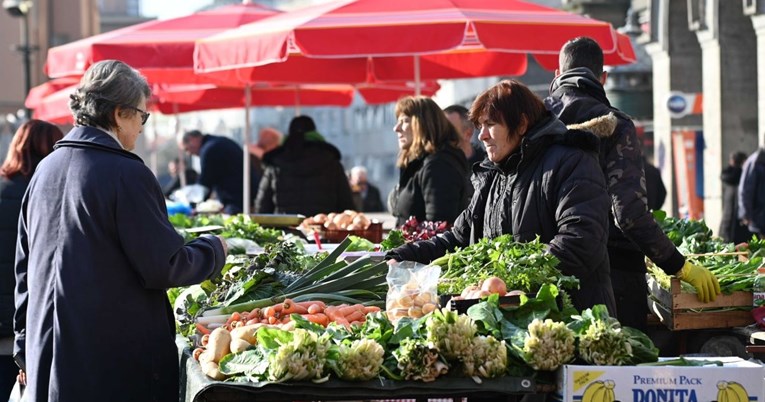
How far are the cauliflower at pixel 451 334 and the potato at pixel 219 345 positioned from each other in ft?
2.35

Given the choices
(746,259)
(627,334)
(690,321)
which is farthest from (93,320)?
(746,259)

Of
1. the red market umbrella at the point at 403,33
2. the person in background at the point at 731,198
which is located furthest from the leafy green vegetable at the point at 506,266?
the person in background at the point at 731,198

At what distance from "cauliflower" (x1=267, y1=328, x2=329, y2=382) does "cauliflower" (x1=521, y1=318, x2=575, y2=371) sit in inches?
24.2

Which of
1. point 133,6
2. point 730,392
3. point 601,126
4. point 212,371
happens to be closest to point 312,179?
point 601,126

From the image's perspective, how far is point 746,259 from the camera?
6.88 m

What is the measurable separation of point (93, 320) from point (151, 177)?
0.50 meters

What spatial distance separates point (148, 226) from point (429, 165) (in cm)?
392

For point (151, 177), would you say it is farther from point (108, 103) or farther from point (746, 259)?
point (746, 259)

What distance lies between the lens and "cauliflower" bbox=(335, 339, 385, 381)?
398 cm

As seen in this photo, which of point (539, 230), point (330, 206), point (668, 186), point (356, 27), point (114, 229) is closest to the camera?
point (114, 229)

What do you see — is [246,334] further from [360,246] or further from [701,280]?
[360,246]

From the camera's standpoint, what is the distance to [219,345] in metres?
4.38

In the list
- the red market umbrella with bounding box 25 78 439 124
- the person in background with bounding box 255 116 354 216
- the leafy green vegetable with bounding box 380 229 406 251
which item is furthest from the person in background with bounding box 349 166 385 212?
the leafy green vegetable with bounding box 380 229 406 251

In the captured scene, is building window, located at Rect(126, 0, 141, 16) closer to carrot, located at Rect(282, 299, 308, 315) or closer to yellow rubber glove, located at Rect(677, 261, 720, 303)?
yellow rubber glove, located at Rect(677, 261, 720, 303)
